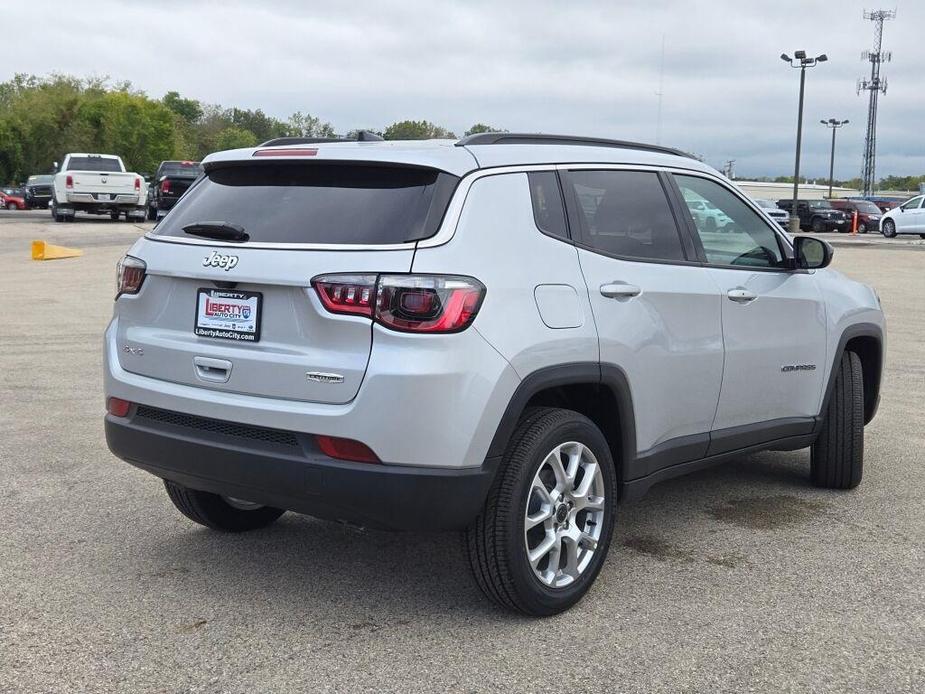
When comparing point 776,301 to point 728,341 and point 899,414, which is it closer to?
point 728,341

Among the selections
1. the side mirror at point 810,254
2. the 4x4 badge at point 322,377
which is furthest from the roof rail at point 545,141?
the 4x4 badge at point 322,377

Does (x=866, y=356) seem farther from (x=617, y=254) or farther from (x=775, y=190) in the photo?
(x=775, y=190)

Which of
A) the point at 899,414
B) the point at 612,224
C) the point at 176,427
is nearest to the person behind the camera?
the point at 176,427

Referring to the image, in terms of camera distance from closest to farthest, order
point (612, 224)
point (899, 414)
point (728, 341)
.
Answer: point (612, 224) < point (728, 341) < point (899, 414)

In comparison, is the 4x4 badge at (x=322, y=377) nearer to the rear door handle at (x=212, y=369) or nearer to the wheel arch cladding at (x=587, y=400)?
the rear door handle at (x=212, y=369)

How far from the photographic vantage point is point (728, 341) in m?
4.99

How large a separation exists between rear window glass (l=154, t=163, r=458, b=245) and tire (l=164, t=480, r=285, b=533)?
48.6 inches

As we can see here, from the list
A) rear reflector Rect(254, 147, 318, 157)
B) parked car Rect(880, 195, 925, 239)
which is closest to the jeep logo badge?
rear reflector Rect(254, 147, 318, 157)

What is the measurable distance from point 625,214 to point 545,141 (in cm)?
45

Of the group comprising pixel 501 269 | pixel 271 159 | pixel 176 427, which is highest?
pixel 271 159

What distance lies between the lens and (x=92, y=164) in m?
33.2

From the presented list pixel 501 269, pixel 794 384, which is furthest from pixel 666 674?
pixel 794 384

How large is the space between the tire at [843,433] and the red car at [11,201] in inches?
2125

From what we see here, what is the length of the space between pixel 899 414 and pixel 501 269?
528 centimetres
